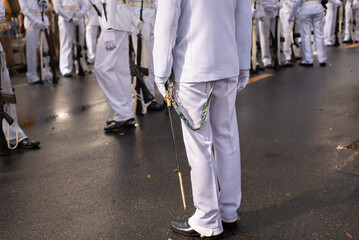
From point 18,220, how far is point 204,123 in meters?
1.73

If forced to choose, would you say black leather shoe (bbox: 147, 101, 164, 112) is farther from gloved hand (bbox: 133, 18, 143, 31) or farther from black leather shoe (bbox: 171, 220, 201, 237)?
black leather shoe (bbox: 171, 220, 201, 237)

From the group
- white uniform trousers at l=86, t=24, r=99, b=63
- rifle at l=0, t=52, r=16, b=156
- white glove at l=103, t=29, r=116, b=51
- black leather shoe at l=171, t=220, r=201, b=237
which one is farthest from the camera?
white uniform trousers at l=86, t=24, r=99, b=63

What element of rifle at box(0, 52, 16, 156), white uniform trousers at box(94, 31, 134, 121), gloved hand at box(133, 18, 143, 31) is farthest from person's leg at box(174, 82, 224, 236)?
gloved hand at box(133, 18, 143, 31)

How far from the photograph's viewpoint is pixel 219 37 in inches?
111

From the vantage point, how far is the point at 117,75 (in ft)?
19.7

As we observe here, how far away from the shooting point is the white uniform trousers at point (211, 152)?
2.90m

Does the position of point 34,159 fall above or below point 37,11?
below

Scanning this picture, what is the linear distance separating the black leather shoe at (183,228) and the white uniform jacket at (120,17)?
2872 millimetres

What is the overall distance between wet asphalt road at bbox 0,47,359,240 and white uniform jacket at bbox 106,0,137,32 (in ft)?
4.25

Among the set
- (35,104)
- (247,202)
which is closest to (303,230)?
(247,202)

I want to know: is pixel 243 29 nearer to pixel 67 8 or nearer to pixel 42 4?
pixel 42 4

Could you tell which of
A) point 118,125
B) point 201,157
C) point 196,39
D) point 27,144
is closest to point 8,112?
point 27,144

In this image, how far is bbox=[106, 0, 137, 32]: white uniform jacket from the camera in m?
5.36

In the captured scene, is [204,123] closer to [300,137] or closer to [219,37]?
[219,37]
